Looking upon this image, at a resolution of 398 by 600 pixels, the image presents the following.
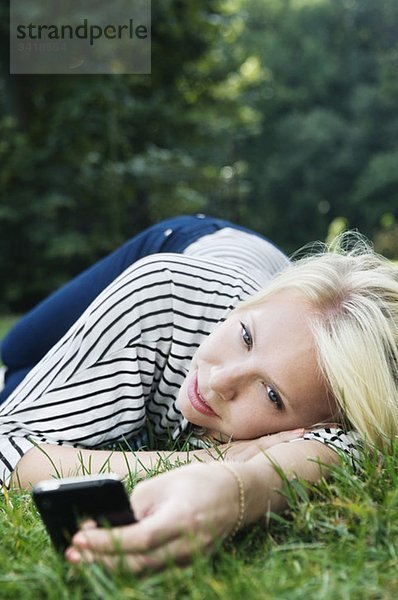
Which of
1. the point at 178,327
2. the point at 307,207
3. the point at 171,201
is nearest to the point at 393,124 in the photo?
the point at 307,207

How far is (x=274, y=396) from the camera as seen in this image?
2.16 metres

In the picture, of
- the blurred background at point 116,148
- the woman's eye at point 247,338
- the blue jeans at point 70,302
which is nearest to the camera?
the woman's eye at point 247,338

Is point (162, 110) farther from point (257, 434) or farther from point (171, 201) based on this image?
point (257, 434)

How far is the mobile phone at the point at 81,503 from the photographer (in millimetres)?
1397

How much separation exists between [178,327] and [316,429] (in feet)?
2.31

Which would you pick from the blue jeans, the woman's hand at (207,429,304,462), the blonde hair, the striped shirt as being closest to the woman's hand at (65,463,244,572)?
the woman's hand at (207,429,304,462)

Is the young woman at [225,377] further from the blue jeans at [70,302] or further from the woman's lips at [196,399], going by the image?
the blue jeans at [70,302]

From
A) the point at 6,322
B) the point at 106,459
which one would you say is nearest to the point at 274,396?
the point at 106,459

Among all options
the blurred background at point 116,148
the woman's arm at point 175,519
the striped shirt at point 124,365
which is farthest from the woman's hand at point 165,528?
the blurred background at point 116,148

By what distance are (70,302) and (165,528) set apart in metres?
2.47

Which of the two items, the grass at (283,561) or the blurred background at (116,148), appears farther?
the blurred background at (116,148)

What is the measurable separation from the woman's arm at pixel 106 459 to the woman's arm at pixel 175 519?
0.53 meters

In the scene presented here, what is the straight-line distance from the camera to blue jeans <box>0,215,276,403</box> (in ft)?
12.2

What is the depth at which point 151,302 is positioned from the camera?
2.65 m
